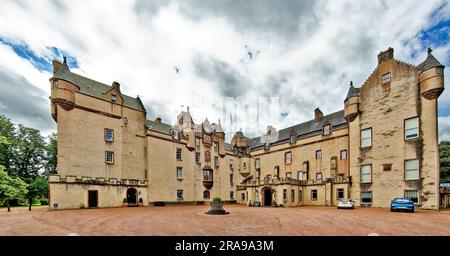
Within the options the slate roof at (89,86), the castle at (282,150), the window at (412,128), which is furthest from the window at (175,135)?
the window at (412,128)

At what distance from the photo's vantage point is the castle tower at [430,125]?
24.6 meters

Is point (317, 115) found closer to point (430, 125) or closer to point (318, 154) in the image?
point (318, 154)

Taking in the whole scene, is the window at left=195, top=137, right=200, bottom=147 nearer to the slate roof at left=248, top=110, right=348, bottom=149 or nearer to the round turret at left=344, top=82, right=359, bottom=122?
the slate roof at left=248, top=110, right=348, bottom=149

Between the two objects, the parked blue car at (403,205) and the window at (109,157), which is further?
the window at (109,157)

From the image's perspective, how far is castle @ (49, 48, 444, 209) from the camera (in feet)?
86.0

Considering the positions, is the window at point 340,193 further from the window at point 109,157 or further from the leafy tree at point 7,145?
the leafy tree at point 7,145

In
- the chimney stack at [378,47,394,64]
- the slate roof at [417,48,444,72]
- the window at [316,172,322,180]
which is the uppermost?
the chimney stack at [378,47,394,64]

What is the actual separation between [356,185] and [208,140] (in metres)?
25.6

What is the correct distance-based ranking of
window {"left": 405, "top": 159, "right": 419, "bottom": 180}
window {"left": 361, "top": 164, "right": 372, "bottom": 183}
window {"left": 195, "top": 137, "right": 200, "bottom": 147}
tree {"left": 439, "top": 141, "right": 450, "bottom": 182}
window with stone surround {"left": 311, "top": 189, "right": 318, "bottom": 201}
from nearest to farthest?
window {"left": 405, "top": 159, "right": 419, "bottom": 180} < window {"left": 361, "top": 164, "right": 372, "bottom": 183} < window with stone surround {"left": 311, "top": 189, "right": 318, "bottom": 201} < tree {"left": 439, "top": 141, "right": 450, "bottom": 182} < window {"left": 195, "top": 137, "right": 200, "bottom": 147}

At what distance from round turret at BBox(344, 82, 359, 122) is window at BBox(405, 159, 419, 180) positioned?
28.4 ft

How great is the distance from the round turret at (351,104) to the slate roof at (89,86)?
31271 mm

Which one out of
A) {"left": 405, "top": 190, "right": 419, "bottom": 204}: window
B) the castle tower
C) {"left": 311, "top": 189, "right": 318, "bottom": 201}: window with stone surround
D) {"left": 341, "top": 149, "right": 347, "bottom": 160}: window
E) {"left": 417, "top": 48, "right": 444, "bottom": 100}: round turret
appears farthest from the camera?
{"left": 311, "top": 189, "right": 318, "bottom": 201}: window with stone surround

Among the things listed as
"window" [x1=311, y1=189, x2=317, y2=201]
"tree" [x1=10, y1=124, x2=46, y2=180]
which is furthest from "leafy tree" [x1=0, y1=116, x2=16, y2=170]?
"window" [x1=311, y1=189, x2=317, y2=201]
